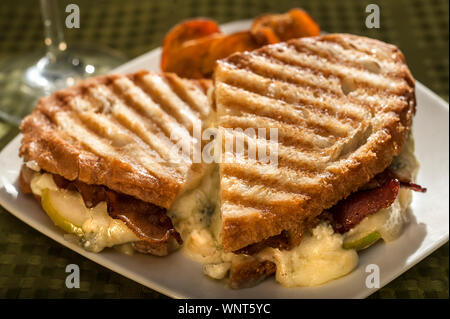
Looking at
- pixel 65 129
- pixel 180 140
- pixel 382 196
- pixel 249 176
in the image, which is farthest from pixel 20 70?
pixel 382 196

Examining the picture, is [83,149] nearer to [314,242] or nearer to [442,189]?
[314,242]

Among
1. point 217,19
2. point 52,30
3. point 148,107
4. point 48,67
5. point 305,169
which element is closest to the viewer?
point 305,169

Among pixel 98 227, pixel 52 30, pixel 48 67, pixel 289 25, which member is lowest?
pixel 48 67

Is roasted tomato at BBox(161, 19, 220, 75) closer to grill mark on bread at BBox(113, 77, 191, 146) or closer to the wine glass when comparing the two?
grill mark on bread at BBox(113, 77, 191, 146)

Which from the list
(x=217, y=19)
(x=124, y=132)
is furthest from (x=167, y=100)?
(x=217, y=19)

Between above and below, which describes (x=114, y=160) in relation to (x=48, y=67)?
above

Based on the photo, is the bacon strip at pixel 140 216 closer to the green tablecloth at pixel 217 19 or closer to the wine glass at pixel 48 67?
the green tablecloth at pixel 217 19

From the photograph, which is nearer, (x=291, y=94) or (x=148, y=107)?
(x=291, y=94)

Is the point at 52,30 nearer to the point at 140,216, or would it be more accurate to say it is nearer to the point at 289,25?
the point at 289,25
